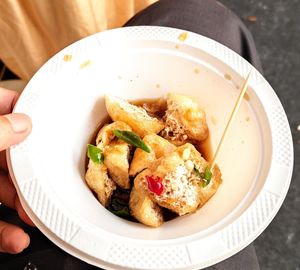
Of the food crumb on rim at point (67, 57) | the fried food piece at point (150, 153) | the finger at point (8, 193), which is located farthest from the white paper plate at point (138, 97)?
the finger at point (8, 193)

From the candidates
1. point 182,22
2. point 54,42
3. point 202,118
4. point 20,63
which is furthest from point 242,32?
point 20,63

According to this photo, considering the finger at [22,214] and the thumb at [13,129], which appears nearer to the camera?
the thumb at [13,129]

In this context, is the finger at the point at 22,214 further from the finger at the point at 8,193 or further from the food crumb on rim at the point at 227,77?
the food crumb on rim at the point at 227,77

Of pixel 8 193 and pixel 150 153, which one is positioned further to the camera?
pixel 8 193

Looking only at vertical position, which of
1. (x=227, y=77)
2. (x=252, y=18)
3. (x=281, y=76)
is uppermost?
(x=227, y=77)

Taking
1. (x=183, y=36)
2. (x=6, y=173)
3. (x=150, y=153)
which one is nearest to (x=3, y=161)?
(x=6, y=173)

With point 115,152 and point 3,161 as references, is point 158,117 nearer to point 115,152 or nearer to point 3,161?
point 115,152

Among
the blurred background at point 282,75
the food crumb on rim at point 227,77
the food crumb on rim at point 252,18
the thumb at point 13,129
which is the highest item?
the thumb at point 13,129
